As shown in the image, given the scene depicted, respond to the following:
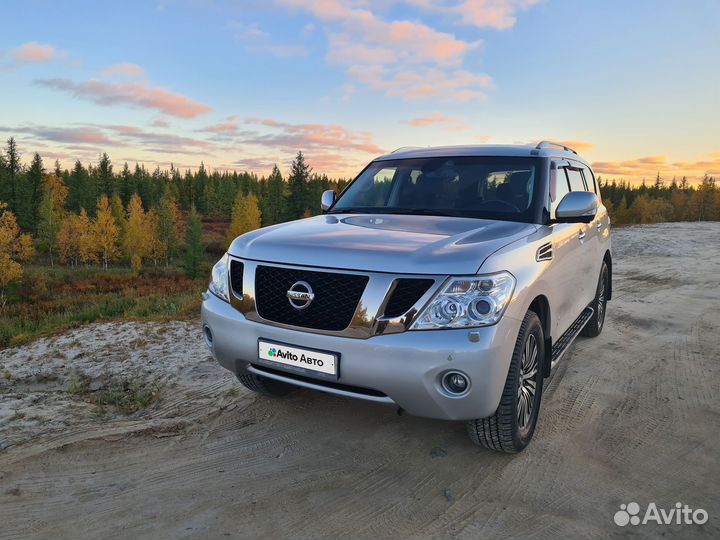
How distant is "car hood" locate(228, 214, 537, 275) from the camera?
280cm

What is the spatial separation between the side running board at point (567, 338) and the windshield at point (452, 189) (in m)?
1.07

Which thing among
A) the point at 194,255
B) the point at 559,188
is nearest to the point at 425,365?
the point at 559,188

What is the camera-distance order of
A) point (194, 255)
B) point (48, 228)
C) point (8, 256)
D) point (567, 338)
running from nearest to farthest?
1. point (567, 338)
2. point (8, 256)
3. point (194, 255)
4. point (48, 228)

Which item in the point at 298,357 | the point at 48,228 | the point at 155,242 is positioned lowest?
the point at 155,242

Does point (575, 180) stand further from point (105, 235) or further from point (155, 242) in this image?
point (155, 242)

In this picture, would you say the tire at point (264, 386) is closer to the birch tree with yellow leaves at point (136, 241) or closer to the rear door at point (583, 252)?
the rear door at point (583, 252)

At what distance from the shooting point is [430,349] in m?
2.68

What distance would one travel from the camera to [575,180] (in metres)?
5.03

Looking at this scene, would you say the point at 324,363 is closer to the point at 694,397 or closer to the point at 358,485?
the point at 358,485

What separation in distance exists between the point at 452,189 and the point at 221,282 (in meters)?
2.04

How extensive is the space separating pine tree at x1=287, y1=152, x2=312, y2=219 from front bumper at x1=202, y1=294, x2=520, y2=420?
61771 mm

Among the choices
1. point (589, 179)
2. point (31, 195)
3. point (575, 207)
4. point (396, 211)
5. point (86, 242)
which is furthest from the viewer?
point (31, 195)

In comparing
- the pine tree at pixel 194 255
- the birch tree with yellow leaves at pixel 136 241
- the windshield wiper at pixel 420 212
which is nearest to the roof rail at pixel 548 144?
the windshield wiper at pixel 420 212

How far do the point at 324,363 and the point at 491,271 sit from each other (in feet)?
3.53
